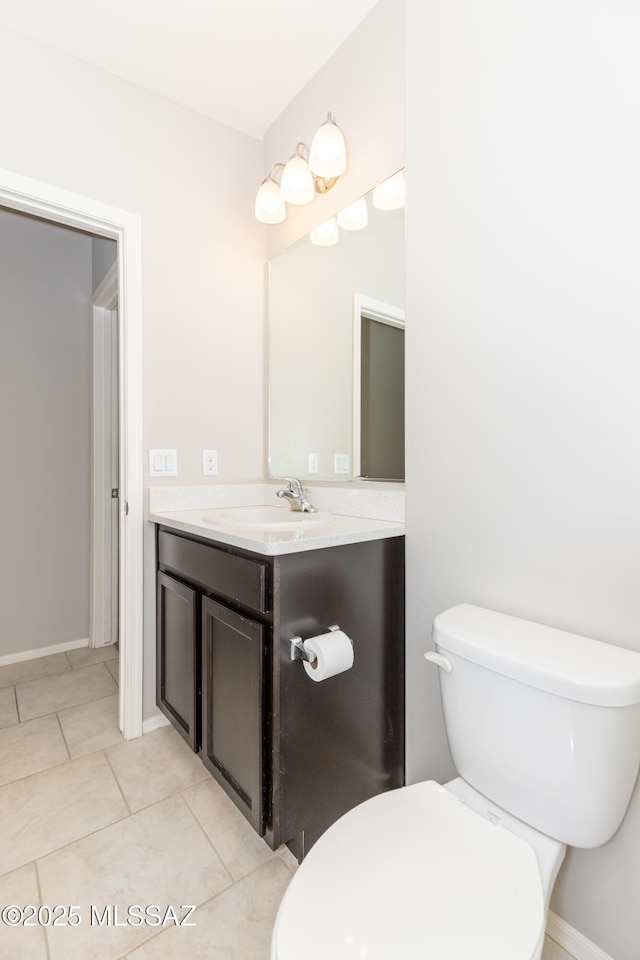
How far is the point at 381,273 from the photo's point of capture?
1521 millimetres

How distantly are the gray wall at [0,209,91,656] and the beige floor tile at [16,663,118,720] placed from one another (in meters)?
0.35

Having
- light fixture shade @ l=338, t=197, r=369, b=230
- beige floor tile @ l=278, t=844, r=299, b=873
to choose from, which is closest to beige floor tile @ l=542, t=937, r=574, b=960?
beige floor tile @ l=278, t=844, r=299, b=873

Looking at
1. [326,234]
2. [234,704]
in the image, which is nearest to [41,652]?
[234,704]

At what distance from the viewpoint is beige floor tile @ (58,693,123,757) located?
67.0 inches

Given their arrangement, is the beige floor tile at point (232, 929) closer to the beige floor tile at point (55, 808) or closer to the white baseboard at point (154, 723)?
the beige floor tile at point (55, 808)

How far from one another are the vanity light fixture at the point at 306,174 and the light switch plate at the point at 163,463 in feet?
3.42

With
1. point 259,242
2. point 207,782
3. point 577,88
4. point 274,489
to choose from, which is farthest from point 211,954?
point 259,242

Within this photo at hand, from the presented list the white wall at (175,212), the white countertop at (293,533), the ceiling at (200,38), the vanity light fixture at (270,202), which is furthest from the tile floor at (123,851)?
the ceiling at (200,38)

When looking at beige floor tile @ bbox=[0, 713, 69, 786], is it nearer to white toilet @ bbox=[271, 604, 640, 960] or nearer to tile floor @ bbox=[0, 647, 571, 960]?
tile floor @ bbox=[0, 647, 571, 960]

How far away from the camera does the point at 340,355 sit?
1708mm

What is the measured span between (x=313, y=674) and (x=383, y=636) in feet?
1.07

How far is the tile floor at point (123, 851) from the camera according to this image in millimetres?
1017

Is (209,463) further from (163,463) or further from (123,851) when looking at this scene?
(123,851)

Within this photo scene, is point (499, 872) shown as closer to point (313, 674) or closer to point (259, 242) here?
point (313, 674)
